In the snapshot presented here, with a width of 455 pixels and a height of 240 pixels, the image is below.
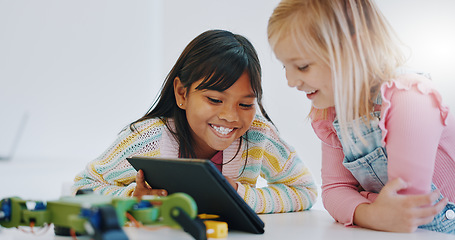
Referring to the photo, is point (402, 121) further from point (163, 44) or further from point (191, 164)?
point (163, 44)

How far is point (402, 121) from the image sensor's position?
0.70 meters

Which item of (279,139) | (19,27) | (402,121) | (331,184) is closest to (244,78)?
(279,139)

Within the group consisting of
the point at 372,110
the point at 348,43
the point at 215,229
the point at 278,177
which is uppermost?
the point at 348,43

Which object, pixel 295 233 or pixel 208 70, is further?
pixel 208 70

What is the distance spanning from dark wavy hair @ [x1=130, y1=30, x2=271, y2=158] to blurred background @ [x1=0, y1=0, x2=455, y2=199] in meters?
1.00

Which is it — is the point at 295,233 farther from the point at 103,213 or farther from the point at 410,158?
the point at 103,213

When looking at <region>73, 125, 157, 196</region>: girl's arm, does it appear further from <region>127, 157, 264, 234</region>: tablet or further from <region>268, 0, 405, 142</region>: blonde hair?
<region>268, 0, 405, 142</region>: blonde hair

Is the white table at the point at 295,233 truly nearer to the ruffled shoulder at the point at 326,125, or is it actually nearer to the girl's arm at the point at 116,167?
the ruffled shoulder at the point at 326,125

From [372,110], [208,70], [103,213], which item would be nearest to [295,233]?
[372,110]

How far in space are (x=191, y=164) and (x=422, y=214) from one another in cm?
36

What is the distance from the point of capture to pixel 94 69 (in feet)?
9.22

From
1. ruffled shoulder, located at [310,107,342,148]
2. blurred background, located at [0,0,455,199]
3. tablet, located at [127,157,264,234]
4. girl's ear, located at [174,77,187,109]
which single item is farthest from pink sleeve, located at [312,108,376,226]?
blurred background, located at [0,0,455,199]

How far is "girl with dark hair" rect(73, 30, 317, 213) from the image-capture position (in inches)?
40.2

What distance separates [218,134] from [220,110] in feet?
0.22
